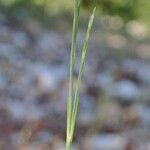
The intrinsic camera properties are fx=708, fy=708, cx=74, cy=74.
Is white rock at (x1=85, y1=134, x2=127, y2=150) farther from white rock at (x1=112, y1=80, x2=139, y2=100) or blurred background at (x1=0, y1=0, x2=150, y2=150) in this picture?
white rock at (x1=112, y1=80, x2=139, y2=100)

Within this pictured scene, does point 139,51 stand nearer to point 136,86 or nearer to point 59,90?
point 136,86

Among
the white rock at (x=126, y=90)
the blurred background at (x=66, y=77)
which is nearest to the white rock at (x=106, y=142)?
the blurred background at (x=66, y=77)

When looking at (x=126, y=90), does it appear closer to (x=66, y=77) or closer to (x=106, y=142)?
(x=66, y=77)

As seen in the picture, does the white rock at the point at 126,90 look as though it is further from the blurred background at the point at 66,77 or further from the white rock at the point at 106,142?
the white rock at the point at 106,142

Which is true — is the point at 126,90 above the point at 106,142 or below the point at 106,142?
below

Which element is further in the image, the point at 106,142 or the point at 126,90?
the point at 126,90

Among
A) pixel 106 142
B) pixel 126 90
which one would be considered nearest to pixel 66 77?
pixel 126 90

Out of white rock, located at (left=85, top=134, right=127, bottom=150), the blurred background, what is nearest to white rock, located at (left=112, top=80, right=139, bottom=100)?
the blurred background

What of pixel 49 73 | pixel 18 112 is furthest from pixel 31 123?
pixel 49 73
